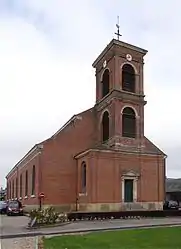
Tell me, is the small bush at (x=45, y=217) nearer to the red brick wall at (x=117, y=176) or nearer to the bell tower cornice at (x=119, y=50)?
the red brick wall at (x=117, y=176)

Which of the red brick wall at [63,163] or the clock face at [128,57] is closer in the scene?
the red brick wall at [63,163]

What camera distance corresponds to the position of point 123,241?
17.2 m

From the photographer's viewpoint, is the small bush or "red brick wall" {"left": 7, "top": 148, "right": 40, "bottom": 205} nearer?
the small bush

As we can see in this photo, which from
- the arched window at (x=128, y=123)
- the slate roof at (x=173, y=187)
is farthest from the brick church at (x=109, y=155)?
the slate roof at (x=173, y=187)

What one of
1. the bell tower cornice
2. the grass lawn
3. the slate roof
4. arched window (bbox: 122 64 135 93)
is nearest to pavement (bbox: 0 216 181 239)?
the grass lawn

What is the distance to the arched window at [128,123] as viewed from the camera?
143 feet

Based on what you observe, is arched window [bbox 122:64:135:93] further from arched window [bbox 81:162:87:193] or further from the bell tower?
arched window [bbox 81:162:87:193]

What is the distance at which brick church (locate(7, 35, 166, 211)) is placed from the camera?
40688 millimetres

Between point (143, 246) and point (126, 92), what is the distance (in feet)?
96.6

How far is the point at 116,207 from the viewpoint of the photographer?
40.3 metres

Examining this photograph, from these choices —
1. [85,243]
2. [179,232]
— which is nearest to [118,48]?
[179,232]

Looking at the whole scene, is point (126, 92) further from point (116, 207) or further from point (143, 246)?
point (143, 246)

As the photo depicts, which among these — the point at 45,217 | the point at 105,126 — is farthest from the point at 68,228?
the point at 105,126

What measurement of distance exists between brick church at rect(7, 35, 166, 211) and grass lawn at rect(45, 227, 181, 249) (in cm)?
2025
